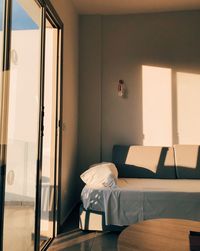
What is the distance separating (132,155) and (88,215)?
45.2 inches

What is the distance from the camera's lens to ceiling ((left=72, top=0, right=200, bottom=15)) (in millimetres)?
3381

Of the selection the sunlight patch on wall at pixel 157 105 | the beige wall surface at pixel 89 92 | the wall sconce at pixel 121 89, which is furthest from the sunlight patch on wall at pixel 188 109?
the beige wall surface at pixel 89 92

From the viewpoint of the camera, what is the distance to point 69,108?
3215 millimetres

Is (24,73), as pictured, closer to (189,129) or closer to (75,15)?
(75,15)

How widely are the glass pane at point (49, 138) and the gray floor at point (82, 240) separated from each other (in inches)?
7.8

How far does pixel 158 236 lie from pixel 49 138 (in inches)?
68.4

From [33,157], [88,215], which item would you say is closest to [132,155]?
[88,215]

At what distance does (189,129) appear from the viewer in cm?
357

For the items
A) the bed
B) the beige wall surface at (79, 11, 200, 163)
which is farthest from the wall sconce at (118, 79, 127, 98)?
the bed

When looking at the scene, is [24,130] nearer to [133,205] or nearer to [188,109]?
[133,205]

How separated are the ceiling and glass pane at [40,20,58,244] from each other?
99cm

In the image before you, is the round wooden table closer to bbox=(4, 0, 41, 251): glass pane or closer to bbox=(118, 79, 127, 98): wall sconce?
bbox=(4, 0, 41, 251): glass pane

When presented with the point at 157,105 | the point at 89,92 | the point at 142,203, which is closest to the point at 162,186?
the point at 142,203

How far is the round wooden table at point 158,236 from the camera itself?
3.91ft
